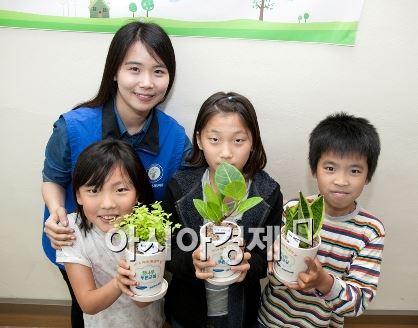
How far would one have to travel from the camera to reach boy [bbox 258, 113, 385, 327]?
4.30 ft

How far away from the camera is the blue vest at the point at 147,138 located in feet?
4.88

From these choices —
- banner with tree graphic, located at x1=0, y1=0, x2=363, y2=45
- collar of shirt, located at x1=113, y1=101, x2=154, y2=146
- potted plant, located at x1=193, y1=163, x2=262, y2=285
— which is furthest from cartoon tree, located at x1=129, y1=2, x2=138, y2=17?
potted plant, located at x1=193, y1=163, x2=262, y2=285

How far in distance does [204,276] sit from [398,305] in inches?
57.6

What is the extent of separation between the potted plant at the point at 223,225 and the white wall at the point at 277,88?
67 centimetres

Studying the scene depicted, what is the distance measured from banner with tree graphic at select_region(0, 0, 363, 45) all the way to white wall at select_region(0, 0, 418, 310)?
0.14 feet

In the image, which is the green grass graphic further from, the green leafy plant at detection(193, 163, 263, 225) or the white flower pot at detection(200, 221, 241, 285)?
the white flower pot at detection(200, 221, 241, 285)

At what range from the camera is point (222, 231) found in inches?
45.4

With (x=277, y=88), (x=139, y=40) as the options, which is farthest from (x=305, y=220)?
(x=139, y=40)

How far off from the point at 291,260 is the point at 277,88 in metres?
0.83

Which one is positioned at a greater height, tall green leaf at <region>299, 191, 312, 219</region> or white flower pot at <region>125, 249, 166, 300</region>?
tall green leaf at <region>299, 191, 312, 219</region>

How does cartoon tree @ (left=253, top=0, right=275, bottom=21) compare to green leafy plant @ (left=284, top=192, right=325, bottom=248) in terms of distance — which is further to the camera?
cartoon tree @ (left=253, top=0, right=275, bottom=21)

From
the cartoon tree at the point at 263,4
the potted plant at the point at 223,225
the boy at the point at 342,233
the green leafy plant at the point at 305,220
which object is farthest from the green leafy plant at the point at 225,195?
the cartoon tree at the point at 263,4

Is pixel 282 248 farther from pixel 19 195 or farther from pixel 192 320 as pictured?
pixel 19 195

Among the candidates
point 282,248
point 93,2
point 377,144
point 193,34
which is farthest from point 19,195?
point 377,144
